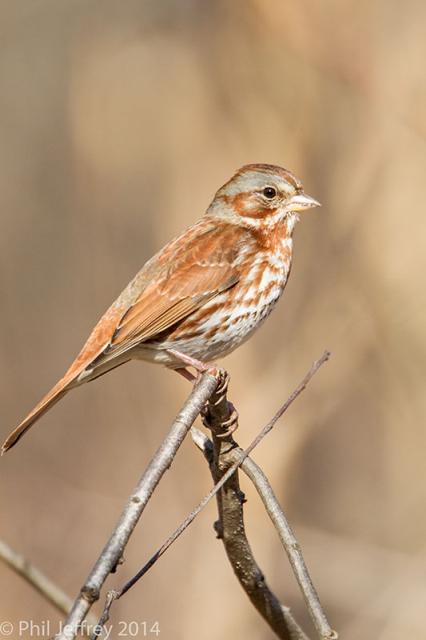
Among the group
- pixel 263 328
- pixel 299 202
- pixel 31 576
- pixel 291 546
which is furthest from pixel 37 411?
pixel 263 328

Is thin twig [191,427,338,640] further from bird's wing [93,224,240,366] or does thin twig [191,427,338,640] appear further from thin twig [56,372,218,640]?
bird's wing [93,224,240,366]

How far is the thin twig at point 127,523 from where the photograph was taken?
2.21 meters

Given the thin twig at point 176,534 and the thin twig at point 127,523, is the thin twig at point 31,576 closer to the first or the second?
the thin twig at point 176,534

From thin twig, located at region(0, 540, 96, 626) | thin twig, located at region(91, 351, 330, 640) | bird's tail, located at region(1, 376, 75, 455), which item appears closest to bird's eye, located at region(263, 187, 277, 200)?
bird's tail, located at region(1, 376, 75, 455)

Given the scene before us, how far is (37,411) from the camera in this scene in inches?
161

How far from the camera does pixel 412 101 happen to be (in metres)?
6.99

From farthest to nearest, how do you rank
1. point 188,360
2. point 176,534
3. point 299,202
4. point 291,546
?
point 299,202 → point 188,360 → point 291,546 → point 176,534

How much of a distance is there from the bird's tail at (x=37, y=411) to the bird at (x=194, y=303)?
1.6 inches

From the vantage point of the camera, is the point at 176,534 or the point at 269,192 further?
the point at 269,192

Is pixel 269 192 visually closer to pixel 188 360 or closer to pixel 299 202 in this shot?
pixel 299 202

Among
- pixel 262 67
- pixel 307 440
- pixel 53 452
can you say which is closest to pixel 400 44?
pixel 262 67

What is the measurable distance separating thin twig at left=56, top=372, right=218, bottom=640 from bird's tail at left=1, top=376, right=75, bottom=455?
109cm

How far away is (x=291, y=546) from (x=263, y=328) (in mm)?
3994

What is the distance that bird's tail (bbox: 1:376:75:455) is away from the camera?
3924mm
